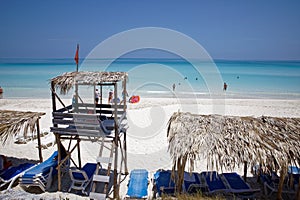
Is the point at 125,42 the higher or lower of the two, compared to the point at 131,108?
higher

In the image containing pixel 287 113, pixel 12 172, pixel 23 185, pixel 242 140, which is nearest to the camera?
pixel 242 140

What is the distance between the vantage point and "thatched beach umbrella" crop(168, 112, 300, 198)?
4.68 metres

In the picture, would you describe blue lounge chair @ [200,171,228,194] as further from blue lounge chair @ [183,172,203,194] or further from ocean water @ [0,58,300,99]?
ocean water @ [0,58,300,99]

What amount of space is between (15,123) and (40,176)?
163 centimetres

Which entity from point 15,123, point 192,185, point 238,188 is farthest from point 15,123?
point 238,188

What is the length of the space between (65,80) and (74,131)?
1302 mm

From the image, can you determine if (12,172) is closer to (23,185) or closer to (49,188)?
(23,185)

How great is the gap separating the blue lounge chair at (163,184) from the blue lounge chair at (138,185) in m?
0.30

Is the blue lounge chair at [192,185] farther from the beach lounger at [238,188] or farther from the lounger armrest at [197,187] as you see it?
the beach lounger at [238,188]

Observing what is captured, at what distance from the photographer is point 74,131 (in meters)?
5.42

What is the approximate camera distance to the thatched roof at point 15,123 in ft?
18.9

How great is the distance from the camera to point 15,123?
235 inches

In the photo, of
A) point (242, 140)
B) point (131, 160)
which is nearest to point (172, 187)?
point (242, 140)

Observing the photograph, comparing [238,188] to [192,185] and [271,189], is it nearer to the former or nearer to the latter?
[271,189]
